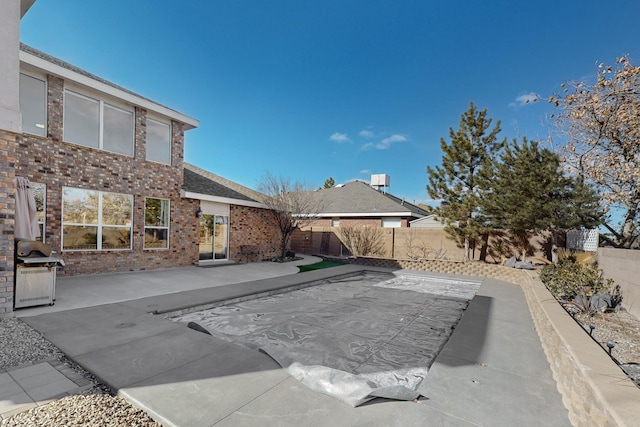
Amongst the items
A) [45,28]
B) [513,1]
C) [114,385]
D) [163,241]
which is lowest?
[114,385]

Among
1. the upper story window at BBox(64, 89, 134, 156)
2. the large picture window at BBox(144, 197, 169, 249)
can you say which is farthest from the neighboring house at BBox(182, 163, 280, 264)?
the upper story window at BBox(64, 89, 134, 156)

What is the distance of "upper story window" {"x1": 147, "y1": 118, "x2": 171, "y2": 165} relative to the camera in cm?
1099

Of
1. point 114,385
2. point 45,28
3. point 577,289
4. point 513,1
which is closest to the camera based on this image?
point 114,385

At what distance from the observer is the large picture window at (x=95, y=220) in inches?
351

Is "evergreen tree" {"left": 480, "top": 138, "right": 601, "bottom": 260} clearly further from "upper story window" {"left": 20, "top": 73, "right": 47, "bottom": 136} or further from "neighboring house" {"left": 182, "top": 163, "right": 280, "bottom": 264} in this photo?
"upper story window" {"left": 20, "top": 73, "right": 47, "bottom": 136}

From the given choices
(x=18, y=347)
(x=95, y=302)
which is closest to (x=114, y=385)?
(x=18, y=347)

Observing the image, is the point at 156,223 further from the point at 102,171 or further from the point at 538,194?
the point at 538,194

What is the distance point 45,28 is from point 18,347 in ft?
33.8

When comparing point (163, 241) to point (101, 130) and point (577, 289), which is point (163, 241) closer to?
point (101, 130)

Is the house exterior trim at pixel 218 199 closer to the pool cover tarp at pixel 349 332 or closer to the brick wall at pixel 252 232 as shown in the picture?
the brick wall at pixel 252 232

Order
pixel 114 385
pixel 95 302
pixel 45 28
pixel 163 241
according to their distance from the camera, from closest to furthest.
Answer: pixel 114 385
pixel 95 302
pixel 45 28
pixel 163 241

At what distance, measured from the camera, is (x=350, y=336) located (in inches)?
205

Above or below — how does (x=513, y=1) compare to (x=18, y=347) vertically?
above

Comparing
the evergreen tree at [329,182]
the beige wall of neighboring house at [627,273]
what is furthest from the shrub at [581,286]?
the evergreen tree at [329,182]
